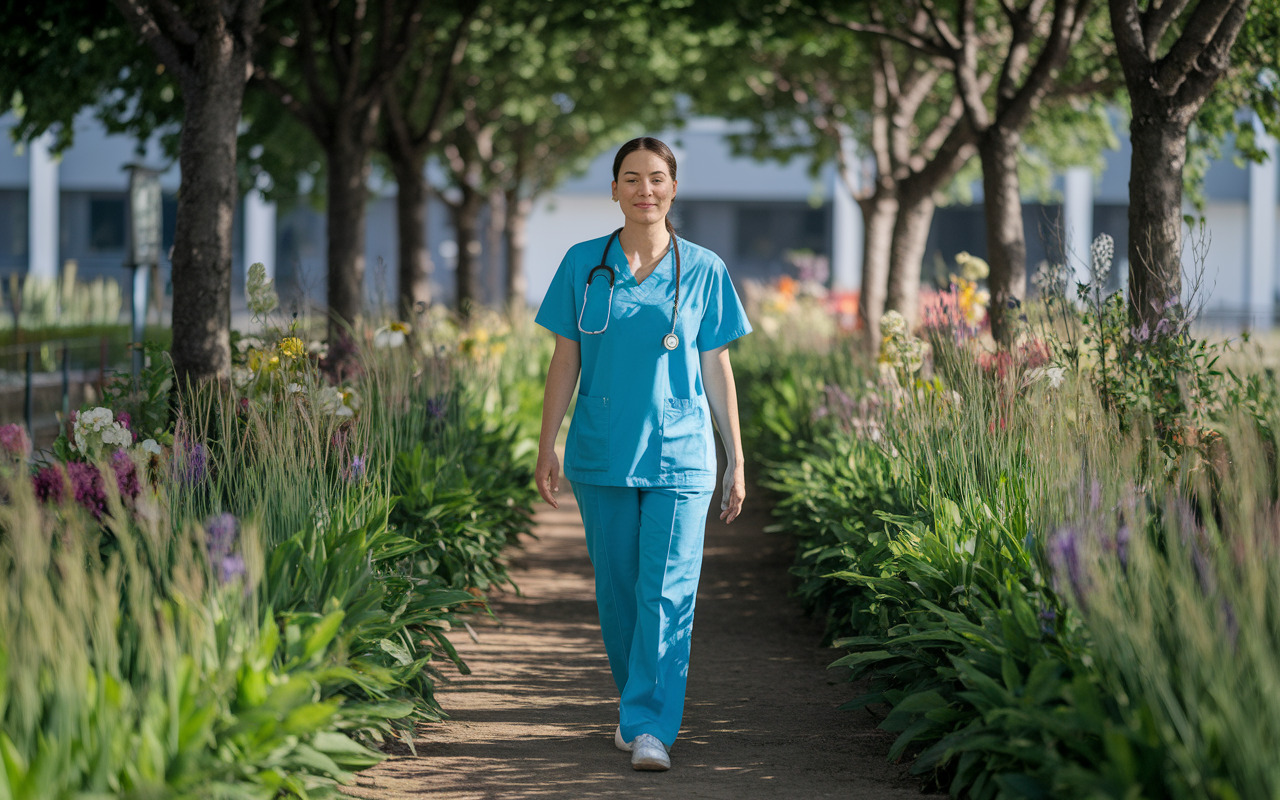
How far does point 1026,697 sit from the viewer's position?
2.85 meters

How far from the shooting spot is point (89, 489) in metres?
3.57

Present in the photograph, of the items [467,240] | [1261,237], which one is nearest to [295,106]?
[467,240]

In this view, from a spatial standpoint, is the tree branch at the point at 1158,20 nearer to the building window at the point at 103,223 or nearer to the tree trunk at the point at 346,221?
the tree trunk at the point at 346,221

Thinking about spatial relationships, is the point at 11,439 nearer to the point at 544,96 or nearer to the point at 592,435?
the point at 592,435

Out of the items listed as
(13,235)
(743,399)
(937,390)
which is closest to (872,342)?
(743,399)

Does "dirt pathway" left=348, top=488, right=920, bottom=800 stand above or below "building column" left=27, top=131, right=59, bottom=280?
below

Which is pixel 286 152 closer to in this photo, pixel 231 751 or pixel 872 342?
pixel 872 342

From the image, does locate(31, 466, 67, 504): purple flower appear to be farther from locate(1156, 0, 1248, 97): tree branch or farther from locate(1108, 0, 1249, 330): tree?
locate(1156, 0, 1248, 97): tree branch

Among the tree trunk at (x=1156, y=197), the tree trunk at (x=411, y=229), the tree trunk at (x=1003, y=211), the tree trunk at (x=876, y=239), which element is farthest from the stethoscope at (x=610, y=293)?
the tree trunk at (x=876, y=239)

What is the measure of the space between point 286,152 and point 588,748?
9.69m

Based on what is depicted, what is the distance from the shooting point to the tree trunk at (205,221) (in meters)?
5.89

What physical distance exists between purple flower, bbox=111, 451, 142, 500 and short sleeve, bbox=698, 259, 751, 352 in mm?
1759

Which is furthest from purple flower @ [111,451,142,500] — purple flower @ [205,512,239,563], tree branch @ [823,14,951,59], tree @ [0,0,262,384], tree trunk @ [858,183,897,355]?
tree trunk @ [858,183,897,355]

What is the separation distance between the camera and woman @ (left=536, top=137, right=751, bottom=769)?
3.67m
